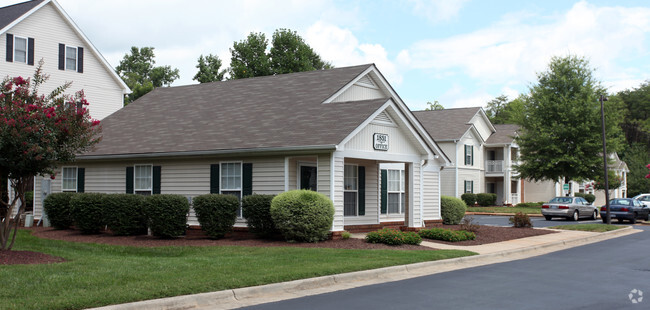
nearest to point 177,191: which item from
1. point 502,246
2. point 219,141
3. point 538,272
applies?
point 219,141

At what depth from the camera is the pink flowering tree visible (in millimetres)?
13484

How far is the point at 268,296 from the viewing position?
10.5 metres

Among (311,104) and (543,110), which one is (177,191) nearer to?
(311,104)

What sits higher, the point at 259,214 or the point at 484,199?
the point at 259,214

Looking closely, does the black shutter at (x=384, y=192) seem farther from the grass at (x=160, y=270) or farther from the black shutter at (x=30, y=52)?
the black shutter at (x=30, y=52)

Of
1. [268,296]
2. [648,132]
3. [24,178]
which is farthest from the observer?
[648,132]

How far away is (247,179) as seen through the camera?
68.1 feet

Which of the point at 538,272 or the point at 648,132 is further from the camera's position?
the point at 648,132

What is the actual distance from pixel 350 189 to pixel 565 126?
101 feet

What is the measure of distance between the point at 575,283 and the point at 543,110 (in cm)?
3916

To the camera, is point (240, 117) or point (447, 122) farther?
point (447, 122)

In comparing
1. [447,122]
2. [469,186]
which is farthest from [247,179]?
[469,186]

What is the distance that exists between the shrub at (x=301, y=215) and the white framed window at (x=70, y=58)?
2228cm

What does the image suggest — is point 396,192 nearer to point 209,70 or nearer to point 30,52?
point 30,52
